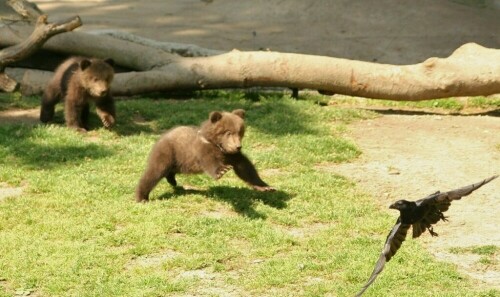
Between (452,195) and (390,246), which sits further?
(390,246)

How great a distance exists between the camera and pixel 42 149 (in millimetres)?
10969

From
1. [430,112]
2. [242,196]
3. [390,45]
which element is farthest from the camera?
[390,45]

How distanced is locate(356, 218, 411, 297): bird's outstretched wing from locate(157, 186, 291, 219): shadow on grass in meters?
3.80

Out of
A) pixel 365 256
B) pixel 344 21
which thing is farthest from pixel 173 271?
pixel 344 21

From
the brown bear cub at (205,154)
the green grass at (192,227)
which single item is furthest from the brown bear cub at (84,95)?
the brown bear cub at (205,154)

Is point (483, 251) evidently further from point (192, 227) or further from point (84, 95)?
point (84, 95)

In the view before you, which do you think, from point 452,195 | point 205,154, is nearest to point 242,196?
point 205,154

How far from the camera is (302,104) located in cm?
1337

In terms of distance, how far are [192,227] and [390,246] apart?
378cm

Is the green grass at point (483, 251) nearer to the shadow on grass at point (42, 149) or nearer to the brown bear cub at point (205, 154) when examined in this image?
the brown bear cub at point (205, 154)

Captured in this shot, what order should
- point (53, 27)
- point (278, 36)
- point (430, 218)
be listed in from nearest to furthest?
point (430, 218), point (53, 27), point (278, 36)

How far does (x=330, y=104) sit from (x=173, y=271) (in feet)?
22.5

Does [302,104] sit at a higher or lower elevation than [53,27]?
lower

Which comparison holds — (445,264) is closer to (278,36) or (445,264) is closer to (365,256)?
(365,256)
